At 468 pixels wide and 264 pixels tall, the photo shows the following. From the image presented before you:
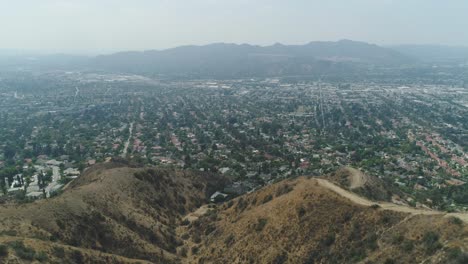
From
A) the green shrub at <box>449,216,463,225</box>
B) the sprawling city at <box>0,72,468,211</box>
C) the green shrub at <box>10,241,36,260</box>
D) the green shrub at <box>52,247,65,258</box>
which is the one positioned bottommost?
the sprawling city at <box>0,72,468,211</box>

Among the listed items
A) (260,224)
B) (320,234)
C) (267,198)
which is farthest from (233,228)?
(320,234)

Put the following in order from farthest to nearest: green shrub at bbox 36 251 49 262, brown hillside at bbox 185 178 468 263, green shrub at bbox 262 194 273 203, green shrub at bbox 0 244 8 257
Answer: green shrub at bbox 262 194 273 203
green shrub at bbox 36 251 49 262
brown hillside at bbox 185 178 468 263
green shrub at bbox 0 244 8 257

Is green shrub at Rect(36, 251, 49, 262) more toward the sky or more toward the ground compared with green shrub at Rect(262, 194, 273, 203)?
more toward the sky

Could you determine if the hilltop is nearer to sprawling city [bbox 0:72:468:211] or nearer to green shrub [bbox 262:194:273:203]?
green shrub [bbox 262:194:273:203]

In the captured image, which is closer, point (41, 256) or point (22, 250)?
point (22, 250)

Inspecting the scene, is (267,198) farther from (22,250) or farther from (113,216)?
(22,250)

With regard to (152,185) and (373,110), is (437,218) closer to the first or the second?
(152,185)

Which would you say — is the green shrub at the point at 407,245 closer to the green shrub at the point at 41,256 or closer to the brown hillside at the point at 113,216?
the brown hillside at the point at 113,216

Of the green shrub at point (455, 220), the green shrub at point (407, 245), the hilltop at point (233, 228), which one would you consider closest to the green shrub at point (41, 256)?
the hilltop at point (233, 228)

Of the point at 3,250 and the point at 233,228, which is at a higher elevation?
the point at 3,250

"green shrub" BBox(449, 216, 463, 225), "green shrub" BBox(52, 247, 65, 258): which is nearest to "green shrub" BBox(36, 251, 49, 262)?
"green shrub" BBox(52, 247, 65, 258)

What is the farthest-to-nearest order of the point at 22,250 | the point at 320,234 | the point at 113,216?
the point at 113,216, the point at 320,234, the point at 22,250
